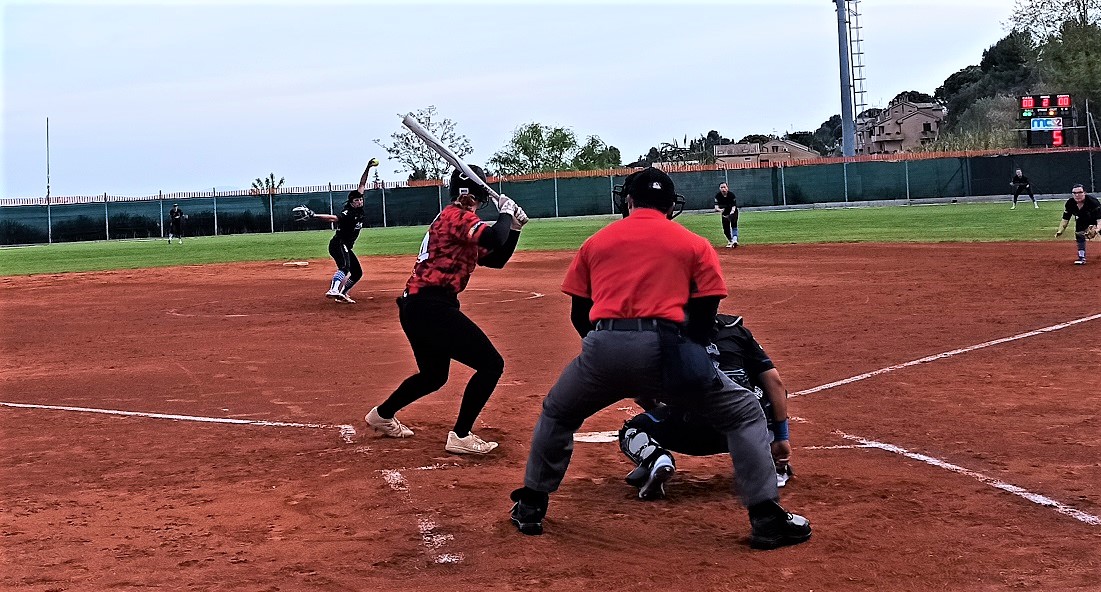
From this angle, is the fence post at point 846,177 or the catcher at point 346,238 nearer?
the catcher at point 346,238

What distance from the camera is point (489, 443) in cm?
806

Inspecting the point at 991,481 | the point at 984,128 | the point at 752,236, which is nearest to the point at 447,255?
the point at 991,481

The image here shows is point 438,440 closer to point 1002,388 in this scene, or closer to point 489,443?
point 489,443

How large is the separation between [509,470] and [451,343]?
0.95 m

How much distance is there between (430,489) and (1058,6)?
79.2 meters

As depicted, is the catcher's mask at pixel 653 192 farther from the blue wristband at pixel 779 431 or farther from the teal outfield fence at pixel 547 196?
the teal outfield fence at pixel 547 196

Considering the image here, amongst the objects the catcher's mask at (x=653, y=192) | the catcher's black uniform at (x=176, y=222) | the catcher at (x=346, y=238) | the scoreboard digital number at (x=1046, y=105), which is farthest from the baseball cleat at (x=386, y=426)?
the scoreboard digital number at (x=1046, y=105)

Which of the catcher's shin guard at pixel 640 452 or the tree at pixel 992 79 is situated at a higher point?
the tree at pixel 992 79

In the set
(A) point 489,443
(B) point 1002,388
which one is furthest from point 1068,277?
(A) point 489,443

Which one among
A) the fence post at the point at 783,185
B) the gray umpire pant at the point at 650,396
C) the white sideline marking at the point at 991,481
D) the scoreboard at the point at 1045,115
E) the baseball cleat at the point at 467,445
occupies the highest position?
the scoreboard at the point at 1045,115

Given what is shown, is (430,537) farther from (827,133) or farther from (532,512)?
(827,133)

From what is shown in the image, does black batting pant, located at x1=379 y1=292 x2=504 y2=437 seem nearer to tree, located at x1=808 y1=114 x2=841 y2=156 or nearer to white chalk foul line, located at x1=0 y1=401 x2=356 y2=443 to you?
white chalk foul line, located at x1=0 y1=401 x2=356 y2=443

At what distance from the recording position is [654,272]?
561cm

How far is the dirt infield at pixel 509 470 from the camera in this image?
5414mm
